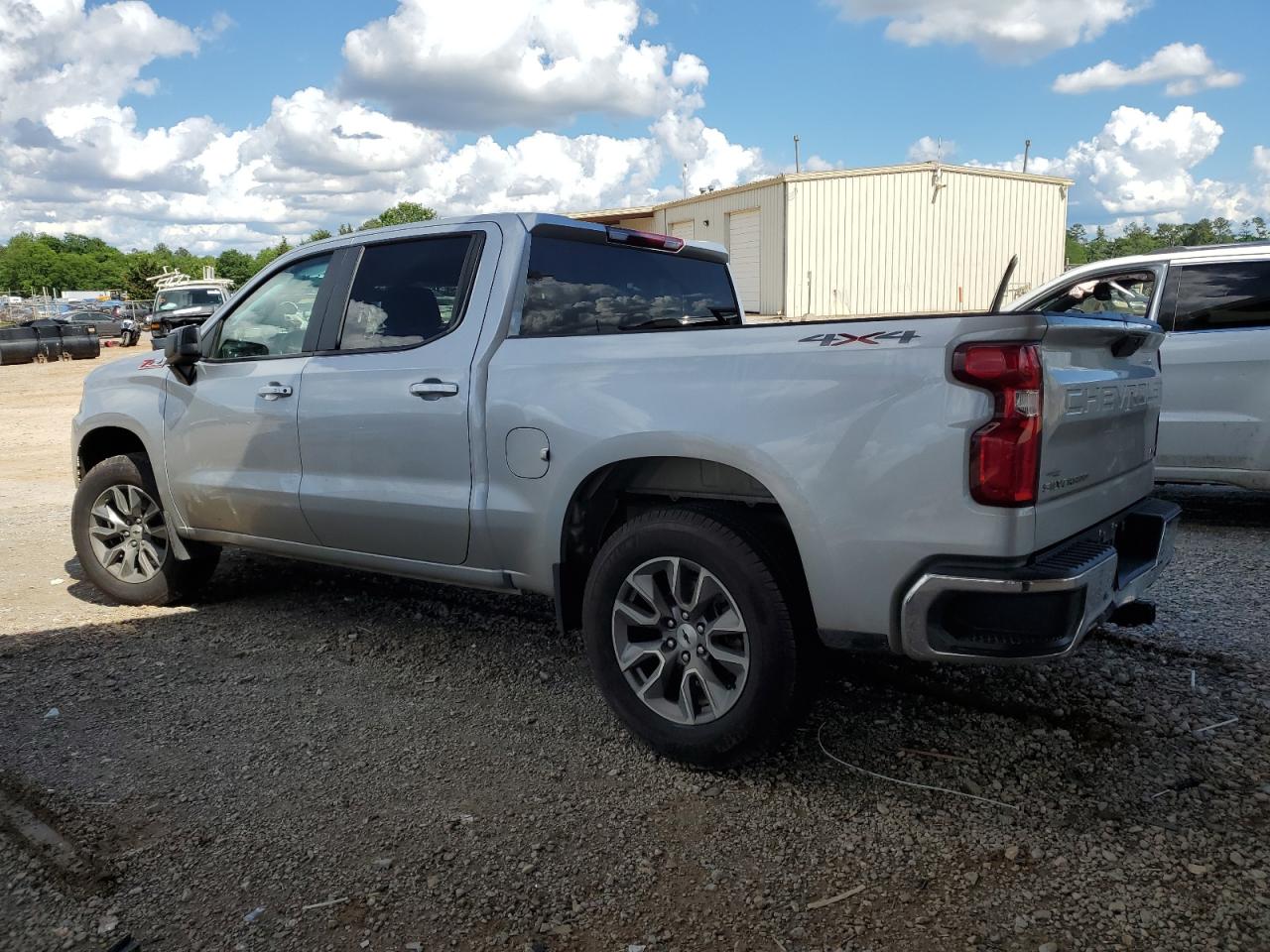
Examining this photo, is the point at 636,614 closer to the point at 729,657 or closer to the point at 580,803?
the point at 729,657

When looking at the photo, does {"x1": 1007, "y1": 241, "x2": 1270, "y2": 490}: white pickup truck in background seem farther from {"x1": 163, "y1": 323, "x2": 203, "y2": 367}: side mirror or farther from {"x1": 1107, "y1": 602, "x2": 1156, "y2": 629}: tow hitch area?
{"x1": 163, "y1": 323, "x2": 203, "y2": 367}: side mirror

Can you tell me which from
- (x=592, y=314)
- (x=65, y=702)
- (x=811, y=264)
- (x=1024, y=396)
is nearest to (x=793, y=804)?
(x=1024, y=396)

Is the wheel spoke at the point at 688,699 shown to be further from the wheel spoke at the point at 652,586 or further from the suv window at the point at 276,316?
the suv window at the point at 276,316

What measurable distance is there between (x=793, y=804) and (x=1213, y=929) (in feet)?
3.79

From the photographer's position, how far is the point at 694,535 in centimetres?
324

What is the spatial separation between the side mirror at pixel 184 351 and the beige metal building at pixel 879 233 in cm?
1975

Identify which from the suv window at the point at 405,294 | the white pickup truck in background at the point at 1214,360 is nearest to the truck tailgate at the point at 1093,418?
the suv window at the point at 405,294

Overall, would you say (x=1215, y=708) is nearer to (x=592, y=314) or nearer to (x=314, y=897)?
(x=592, y=314)

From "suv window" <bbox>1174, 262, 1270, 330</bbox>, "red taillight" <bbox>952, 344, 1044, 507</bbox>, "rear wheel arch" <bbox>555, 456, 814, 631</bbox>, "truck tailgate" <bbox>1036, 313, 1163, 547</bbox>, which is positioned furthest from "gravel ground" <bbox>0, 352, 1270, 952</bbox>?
"suv window" <bbox>1174, 262, 1270, 330</bbox>

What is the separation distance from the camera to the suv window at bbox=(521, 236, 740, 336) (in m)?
4.03

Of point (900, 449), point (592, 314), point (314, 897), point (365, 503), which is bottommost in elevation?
point (314, 897)

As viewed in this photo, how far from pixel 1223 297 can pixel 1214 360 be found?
1.36 ft

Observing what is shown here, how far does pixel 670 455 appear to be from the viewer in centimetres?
335

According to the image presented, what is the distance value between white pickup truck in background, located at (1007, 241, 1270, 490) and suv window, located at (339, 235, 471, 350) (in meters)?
4.09
